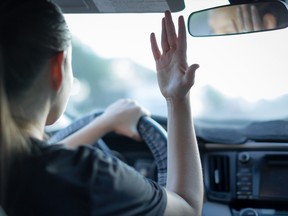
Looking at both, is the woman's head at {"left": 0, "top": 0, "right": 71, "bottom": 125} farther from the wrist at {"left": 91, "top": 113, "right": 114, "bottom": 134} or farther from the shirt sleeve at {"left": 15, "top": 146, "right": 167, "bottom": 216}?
the wrist at {"left": 91, "top": 113, "right": 114, "bottom": 134}

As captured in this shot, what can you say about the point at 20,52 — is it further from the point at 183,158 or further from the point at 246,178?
the point at 246,178

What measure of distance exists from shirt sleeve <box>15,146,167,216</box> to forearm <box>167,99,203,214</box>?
33 cm

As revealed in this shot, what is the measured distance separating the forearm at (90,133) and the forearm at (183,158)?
0.91 meters

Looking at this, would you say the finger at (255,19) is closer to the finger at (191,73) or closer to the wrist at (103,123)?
the finger at (191,73)

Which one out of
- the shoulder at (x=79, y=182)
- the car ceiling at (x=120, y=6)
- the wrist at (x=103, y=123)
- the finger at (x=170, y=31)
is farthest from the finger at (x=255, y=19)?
the shoulder at (x=79, y=182)

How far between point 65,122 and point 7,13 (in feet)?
7.15

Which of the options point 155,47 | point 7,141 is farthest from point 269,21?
point 7,141

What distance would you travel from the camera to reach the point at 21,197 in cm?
174

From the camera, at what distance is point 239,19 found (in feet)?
9.36

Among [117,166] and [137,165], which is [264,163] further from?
[117,166]

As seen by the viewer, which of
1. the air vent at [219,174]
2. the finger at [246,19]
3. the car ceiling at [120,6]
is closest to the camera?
the car ceiling at [120,6]

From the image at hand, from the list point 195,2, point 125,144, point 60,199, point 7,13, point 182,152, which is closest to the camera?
point 60,199

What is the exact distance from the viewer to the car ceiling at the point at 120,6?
8.51ft

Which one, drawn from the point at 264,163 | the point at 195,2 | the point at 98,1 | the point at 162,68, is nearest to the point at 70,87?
the point at 162,68
